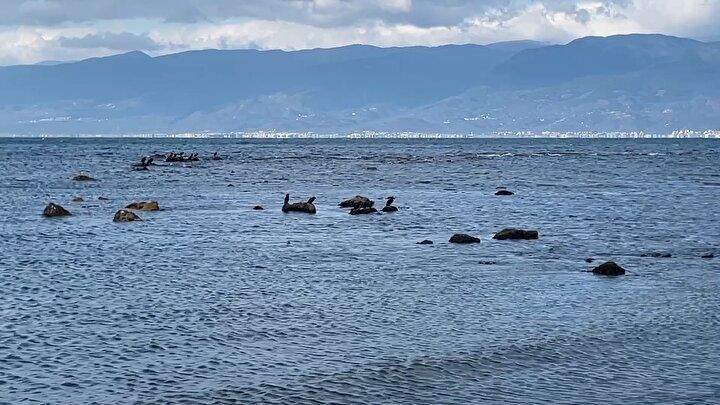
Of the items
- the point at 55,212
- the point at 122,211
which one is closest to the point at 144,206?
the point at 55,212

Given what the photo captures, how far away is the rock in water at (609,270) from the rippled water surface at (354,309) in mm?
379

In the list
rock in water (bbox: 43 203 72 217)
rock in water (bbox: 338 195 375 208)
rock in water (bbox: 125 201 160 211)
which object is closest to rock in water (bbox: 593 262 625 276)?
rock in water (bbox: 338 195 375 208)

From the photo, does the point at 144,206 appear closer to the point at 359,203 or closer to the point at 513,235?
the point at 359,203

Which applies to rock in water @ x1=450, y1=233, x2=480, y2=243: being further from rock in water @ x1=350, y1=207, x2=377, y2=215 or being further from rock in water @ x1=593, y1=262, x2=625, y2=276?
rock in water @ x1=350, y1=207, x2=377, y2=215

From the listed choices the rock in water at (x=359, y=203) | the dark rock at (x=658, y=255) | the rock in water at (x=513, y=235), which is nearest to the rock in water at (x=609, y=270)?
the dark rock at (x=658, y=255)

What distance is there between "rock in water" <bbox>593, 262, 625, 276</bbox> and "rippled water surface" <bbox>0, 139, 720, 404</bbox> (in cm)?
38

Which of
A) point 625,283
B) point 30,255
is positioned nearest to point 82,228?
point 30,255

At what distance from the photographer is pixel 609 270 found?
32.6 m

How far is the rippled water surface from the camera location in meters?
19.3

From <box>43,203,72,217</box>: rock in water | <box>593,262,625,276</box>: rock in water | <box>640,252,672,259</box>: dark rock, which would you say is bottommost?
<box>43,203,72,217</box>: rock in water

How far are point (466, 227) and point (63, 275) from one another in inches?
888

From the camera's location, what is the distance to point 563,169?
117438mm

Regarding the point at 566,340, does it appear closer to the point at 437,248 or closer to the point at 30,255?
the point at 437,248

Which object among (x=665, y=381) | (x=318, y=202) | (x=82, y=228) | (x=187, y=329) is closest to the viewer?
(x=665, y=381)
